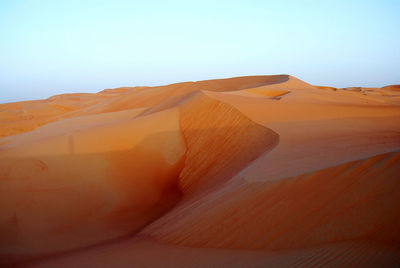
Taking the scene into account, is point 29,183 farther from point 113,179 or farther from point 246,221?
point 246,221

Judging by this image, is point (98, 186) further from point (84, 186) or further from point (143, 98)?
point (143, 98)

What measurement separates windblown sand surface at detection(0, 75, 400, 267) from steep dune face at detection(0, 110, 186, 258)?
2 centimetres

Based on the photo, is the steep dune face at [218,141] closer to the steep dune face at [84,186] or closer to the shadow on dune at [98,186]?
the shadow on dune at [98,186]

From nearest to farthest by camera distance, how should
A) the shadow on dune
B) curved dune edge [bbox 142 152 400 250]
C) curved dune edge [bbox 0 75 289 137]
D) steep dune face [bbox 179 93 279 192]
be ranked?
curved dune edge [bbox 142 152 400 250]
the shadow on dune
steep dune face [bbox 179 93 279 192]
curved dune edge [bbox 0 75 289 137]

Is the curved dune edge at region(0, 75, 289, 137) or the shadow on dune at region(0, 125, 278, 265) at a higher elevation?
the curved dune edge at region(0, 75, 289, 137)

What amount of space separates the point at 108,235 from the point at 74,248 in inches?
17.5

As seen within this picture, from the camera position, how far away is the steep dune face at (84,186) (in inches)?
145

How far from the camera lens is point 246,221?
114 inches

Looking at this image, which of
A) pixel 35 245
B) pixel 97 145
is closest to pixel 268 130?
pixel 97 145

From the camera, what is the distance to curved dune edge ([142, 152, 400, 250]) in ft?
8.34

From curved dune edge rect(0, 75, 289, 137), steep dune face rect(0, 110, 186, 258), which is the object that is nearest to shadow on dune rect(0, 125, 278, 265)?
steep dune face rect(0, 110, 186, 258)

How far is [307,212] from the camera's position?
2.71m

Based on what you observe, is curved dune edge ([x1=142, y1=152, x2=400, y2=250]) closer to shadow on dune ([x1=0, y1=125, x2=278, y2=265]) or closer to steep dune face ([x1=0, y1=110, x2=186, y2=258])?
shadow on dune ([x1=0, y1=125, x2=278, y2=265])

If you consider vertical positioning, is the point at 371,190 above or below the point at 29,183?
above
